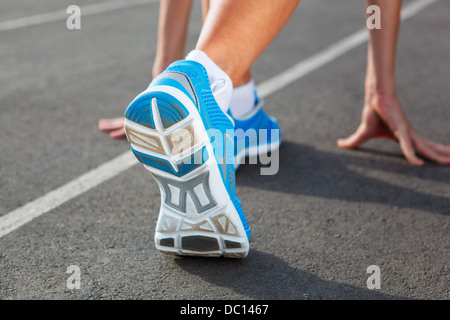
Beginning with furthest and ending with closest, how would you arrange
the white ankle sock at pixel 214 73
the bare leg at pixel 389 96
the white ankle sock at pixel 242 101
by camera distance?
the bare leg at pixel 389 96, the white ankle sock at pixel 242 101, the white ankle sock at pixel 214 73

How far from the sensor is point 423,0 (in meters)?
8.03

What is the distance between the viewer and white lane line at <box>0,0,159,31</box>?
19.8 feet

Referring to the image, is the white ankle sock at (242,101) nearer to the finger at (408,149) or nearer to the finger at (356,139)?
the finger at (356,139)

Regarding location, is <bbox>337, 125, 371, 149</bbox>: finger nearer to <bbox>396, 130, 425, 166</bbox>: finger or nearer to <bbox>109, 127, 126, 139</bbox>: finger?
<bbox>396, 130, 425, 166</bbox>: finger

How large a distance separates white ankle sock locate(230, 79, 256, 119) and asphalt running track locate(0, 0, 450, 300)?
0.30 meters

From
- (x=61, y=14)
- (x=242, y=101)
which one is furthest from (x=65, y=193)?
(x=61, y=14)

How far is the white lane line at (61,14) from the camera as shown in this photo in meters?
6.04

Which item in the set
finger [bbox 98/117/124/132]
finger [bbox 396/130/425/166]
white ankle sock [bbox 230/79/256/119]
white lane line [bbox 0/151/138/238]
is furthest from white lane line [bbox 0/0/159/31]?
finger [bbox 396/130/425/166]

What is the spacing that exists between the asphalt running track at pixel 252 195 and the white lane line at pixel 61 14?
3.26 ft

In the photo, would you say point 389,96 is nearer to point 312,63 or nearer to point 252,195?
point 252,195

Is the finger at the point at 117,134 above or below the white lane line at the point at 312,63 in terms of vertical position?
below

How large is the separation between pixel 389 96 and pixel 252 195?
3.25 ft

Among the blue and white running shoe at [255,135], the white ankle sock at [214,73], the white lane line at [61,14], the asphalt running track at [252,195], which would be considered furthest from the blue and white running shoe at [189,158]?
the white lane line at [61,14]
